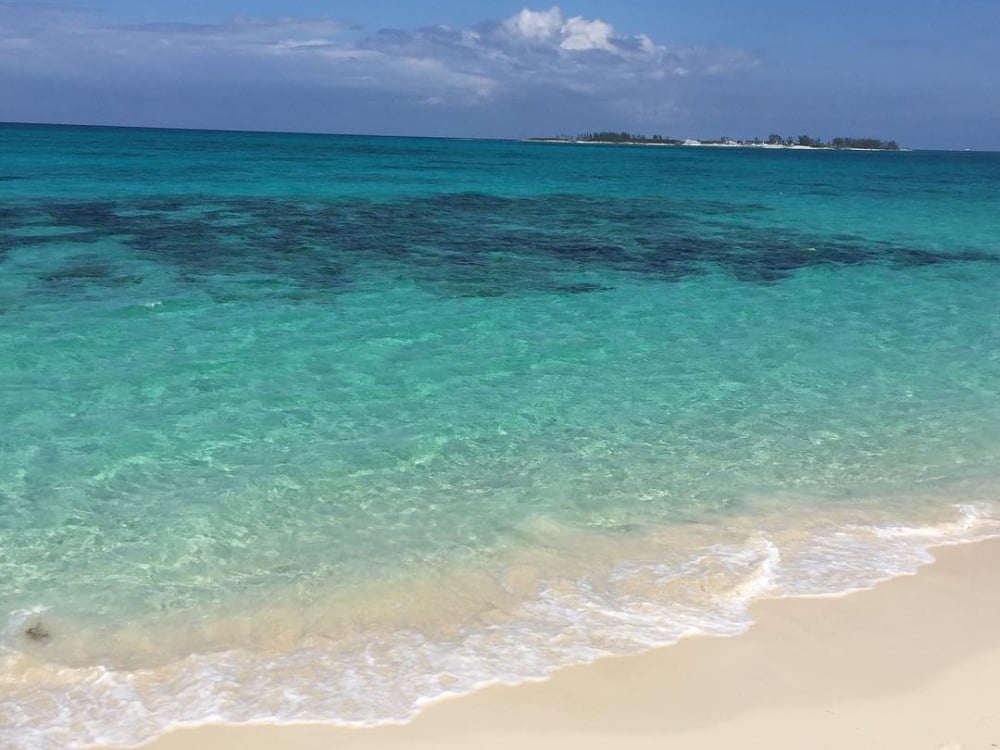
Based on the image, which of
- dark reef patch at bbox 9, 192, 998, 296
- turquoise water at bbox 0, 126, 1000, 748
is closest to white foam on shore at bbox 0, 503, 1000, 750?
turquoise water at bbox 0, 126, 1000, 748

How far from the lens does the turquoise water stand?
5.29m

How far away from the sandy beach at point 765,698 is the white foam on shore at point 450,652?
128 mm

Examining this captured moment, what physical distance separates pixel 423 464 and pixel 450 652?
2987 mm

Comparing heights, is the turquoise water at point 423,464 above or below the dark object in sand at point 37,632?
above

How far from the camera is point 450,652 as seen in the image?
5.26 meters

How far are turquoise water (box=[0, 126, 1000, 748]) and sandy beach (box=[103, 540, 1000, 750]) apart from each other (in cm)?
18

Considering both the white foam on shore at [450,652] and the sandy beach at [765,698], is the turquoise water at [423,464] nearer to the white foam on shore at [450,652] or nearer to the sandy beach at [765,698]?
the white foam on shore at [450,652]

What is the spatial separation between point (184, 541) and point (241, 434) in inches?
86.4

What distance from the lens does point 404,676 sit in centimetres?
502

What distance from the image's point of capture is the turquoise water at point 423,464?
5.29m

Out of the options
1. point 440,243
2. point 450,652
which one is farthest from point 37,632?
point 440,243

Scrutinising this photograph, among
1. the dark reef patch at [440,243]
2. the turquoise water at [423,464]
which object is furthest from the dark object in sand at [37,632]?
the dark reef patch at [440,243]

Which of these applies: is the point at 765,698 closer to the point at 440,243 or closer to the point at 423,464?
the point at 423,464

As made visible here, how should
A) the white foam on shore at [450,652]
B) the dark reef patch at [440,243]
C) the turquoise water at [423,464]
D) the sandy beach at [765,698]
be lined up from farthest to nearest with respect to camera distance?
the dark reef patch at [440,243], the turquoise water at [423,464], the white foam on shore at [450,652], the sandy beach at [765,698]
